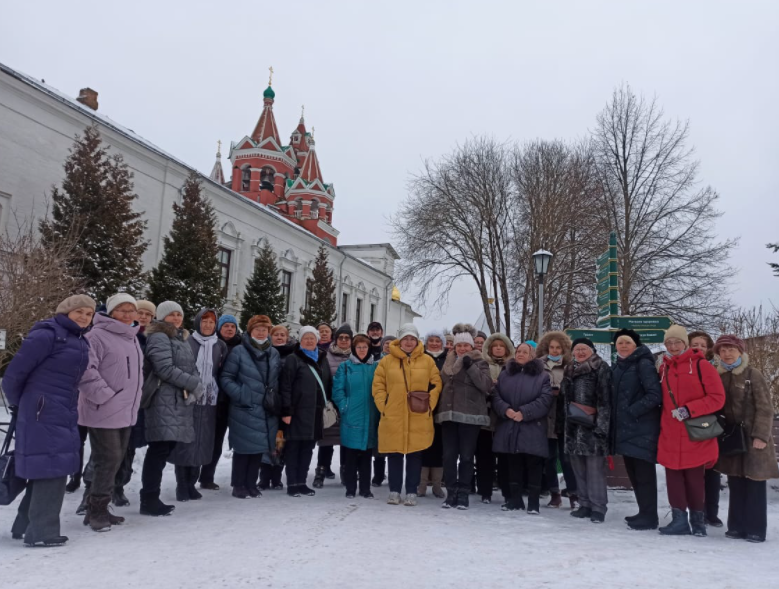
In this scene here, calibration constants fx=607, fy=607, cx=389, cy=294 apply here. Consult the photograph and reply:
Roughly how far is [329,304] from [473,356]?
90.9 feet

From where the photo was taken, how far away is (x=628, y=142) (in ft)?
84.5

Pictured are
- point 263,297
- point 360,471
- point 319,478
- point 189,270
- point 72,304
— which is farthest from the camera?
point 263,297

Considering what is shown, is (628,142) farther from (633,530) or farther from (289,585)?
(289,585)

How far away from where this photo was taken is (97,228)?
682 inches

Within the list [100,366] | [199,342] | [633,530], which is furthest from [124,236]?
[633,530]

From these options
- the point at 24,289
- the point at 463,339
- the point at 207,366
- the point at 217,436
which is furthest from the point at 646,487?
the point at 24,289

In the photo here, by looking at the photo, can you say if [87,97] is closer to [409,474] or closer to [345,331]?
[345,331]

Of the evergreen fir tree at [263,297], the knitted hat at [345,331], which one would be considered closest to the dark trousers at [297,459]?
the knitted hat at [345,331]

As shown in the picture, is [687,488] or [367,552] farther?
[687,488]

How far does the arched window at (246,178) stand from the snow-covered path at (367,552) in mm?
42630

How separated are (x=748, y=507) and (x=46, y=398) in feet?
19.0

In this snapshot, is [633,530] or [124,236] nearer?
[633,530]

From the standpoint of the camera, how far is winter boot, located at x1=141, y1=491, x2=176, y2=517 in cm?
556

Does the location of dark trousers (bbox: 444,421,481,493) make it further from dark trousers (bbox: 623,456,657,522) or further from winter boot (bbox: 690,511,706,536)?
winter boot (bbox: 690,511,706,536)
